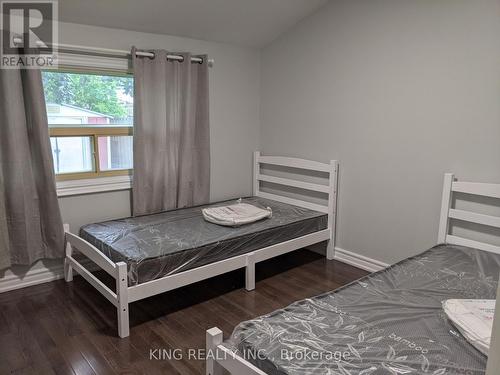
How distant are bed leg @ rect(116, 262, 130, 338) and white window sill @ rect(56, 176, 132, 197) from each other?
3.74 ft

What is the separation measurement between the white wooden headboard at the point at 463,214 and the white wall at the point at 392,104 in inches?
3.9

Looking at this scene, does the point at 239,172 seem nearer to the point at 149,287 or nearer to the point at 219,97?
the point at 219,97

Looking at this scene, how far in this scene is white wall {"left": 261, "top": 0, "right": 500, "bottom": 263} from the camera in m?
2.80

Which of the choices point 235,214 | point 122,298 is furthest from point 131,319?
point 235,214

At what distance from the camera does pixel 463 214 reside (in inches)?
113

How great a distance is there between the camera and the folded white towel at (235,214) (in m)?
3.27

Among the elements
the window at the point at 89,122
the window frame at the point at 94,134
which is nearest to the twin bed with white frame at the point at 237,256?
the window frame at the point at 94,134

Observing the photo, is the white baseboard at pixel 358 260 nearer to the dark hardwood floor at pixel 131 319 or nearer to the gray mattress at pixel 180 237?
the dark hardwood floor at pixel 131 319

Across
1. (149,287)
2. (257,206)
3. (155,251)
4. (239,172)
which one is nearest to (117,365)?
(149,287)

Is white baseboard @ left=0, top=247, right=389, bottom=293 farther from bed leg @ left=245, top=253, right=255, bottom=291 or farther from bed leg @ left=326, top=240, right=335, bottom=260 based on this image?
bed leg @ left=245, top=253, right=255, bottom=291

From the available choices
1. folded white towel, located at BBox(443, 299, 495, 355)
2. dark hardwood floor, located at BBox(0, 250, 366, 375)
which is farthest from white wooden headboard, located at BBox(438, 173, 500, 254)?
folded white towel, located at BBox(443, 299, 495, 355)

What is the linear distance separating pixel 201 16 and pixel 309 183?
5.87 feet

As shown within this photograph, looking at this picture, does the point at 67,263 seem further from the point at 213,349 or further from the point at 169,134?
the point at 213,349

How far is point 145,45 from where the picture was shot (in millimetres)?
3488
